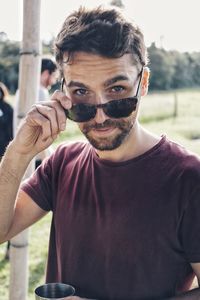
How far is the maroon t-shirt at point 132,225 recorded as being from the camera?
191 cm

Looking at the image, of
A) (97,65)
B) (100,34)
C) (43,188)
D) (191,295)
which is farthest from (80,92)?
(191,295)

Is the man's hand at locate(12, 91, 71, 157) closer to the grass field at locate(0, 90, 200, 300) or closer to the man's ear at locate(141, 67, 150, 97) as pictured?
the man's ear at locate(141, 67, 150, 97)

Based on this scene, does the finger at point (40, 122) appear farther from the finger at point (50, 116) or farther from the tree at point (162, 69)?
the tree at point (162, 69)

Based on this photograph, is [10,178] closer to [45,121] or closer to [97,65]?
[45,121]

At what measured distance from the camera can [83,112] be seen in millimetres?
2090

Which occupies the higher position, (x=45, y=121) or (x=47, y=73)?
(x=45, y=121)

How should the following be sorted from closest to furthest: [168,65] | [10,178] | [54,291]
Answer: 1. [54,291]
2. [10,178]
3. [168,65]

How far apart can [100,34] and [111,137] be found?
16.2 inches

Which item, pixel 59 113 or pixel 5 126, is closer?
pixel 59 113

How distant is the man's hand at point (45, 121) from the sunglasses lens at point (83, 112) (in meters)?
0.04

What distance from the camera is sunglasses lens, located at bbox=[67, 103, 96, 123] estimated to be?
2.08 metres

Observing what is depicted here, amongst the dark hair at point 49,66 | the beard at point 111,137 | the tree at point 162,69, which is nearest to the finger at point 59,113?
the beard at point 111,137

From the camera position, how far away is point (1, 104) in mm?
6438

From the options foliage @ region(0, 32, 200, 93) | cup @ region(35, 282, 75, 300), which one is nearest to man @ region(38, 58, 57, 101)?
cup @ region(35, 282, 75, 300)
